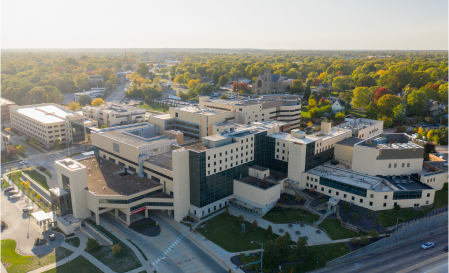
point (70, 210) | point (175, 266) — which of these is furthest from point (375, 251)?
point (70, 210)

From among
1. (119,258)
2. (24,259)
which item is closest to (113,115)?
(24,259)

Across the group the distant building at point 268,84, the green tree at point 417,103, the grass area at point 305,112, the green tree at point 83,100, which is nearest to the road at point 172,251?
the grass area at point 305,112

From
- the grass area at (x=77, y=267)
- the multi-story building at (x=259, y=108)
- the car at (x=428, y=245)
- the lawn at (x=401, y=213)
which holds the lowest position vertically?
the grass area at (x=77, y=267)

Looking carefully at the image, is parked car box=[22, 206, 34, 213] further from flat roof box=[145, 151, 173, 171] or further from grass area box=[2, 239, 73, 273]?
flat roof box=[145, 151, 173, 171]

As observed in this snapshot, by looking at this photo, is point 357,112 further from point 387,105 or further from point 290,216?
point 290,216

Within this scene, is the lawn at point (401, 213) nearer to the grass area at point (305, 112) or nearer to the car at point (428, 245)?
the car at point (428, 245)
